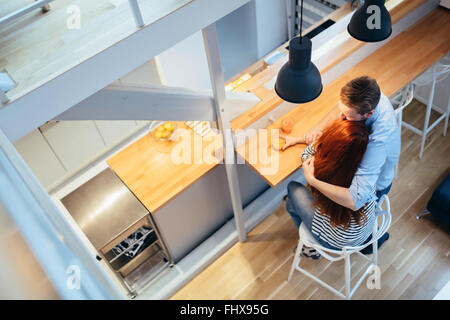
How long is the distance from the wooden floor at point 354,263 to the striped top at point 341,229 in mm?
800

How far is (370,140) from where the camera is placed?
2297mm

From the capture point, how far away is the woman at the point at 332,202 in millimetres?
2244

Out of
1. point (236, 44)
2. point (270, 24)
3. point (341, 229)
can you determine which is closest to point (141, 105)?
point (341, 229)

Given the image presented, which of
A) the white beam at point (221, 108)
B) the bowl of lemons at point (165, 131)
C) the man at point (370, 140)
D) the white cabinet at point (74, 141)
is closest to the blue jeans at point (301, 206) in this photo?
the man at point (370, 140)

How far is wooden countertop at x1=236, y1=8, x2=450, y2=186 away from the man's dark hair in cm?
65

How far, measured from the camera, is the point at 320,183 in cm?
248

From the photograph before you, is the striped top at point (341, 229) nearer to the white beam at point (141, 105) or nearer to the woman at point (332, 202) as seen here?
the woman at point (332, 202)

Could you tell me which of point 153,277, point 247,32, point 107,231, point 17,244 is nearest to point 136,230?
point 107,231

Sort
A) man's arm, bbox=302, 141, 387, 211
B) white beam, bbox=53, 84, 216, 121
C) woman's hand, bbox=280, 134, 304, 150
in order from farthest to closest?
woman's hand, bbox=280, 134, 304, 150 < man's arm, bbox=302, 141, 387, 211 < white beam, bbox=53, 84, 216, 121

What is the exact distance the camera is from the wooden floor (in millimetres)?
3213

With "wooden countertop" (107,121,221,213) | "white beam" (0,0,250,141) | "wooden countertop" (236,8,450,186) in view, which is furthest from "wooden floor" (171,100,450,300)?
"white beam" (0,0,250,141)

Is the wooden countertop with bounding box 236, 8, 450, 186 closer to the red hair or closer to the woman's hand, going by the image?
the woman's hand

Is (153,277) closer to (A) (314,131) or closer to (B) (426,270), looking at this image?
(A) (314,131)
